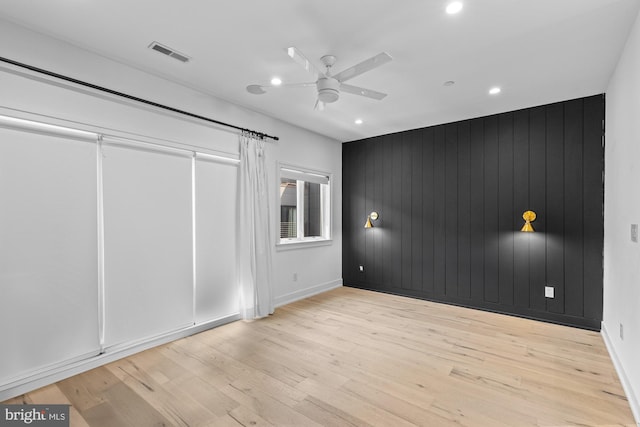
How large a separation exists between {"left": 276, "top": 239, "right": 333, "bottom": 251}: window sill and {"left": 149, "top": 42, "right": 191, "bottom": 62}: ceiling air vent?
260 centimetres

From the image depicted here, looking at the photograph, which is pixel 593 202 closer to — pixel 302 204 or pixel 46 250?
pixel 302 204

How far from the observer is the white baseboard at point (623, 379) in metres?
2.00

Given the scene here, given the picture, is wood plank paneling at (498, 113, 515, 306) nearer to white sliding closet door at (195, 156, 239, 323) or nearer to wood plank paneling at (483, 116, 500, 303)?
wood plank paneling at (483, 116, 500, 303)

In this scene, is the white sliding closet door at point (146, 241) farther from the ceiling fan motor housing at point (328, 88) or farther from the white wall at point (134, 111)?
the ceiling fan motor housing at point (328, 88)

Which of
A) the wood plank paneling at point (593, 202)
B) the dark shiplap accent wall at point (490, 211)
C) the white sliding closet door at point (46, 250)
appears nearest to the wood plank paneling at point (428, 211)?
the dark shiplap accent wall at point (490, 211)

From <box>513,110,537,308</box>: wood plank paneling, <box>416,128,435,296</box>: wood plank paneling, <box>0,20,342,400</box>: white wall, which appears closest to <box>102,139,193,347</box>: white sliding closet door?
<box>0,20,342,400</box>: white wall

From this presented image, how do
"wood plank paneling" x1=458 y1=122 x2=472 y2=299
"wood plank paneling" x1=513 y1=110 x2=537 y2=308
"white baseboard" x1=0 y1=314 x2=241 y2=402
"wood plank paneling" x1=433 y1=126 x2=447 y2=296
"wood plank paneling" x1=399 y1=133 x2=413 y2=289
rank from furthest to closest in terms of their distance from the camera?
"wood plank paneling" x1=399 y1=133 x2=413 y2=289 < "wood plank paneling" x1=433 y1=126 x2=447 y2=296 < "wood plank paneling" x1=458 y1=122 x2=472 y2=299 < "wood plank paneling" x1=513 y1=110 x2=537 y2=308 < "white baseboard" x1=0 y1=314 x2=241 y2=402

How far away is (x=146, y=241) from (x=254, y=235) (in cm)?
127

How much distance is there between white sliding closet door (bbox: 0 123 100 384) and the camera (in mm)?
2260

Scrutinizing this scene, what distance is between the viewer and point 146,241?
3.03 meters

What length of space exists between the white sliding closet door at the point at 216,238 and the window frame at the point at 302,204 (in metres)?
0.83

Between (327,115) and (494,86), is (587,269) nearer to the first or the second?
(494,86)

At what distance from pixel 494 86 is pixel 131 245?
4008mm

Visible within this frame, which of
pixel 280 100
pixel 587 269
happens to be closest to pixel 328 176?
pixel 280 100
